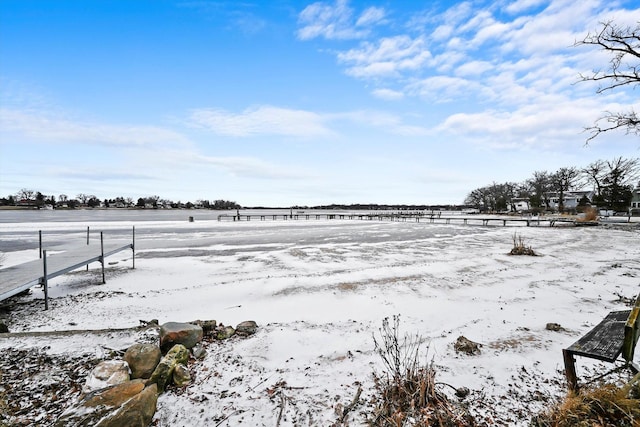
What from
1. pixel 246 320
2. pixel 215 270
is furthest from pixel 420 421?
pixel 215 270

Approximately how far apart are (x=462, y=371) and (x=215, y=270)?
7.51m

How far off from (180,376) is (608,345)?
4.33 meters

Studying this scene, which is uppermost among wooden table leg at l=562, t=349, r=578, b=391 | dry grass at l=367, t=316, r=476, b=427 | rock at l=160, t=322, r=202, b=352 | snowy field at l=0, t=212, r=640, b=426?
wooden table leg at l=562, t=349, r=578, b=391

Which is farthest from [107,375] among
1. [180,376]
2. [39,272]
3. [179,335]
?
[39,272]

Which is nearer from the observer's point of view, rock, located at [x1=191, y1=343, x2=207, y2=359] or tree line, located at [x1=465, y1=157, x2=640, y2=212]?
rock, located at [x1=191, y1=343, x2=207, y2=359]

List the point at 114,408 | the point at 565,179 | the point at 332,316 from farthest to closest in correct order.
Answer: the point at 565,179 < the point at 332,316 < the point at 114,408

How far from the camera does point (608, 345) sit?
107 inches

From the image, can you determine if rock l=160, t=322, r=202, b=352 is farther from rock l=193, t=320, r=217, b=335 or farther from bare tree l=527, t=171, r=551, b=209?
bare tree l=527, t=171, r=551, b=209

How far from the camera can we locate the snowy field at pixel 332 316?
3.09m

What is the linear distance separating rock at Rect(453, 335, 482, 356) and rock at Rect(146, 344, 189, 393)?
364 cm

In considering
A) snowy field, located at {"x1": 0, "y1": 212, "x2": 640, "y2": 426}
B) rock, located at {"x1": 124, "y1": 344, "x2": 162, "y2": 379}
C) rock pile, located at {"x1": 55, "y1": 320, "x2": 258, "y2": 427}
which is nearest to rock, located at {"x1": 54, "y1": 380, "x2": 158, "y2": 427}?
rock pile, located at {"x1": 55, "y1": 320, "x2": 258, "y2": 427}

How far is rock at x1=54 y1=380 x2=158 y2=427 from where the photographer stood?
2.48 m

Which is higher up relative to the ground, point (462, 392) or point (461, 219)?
point (461, 219)

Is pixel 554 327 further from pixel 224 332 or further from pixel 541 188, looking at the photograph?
pixel 541 188
